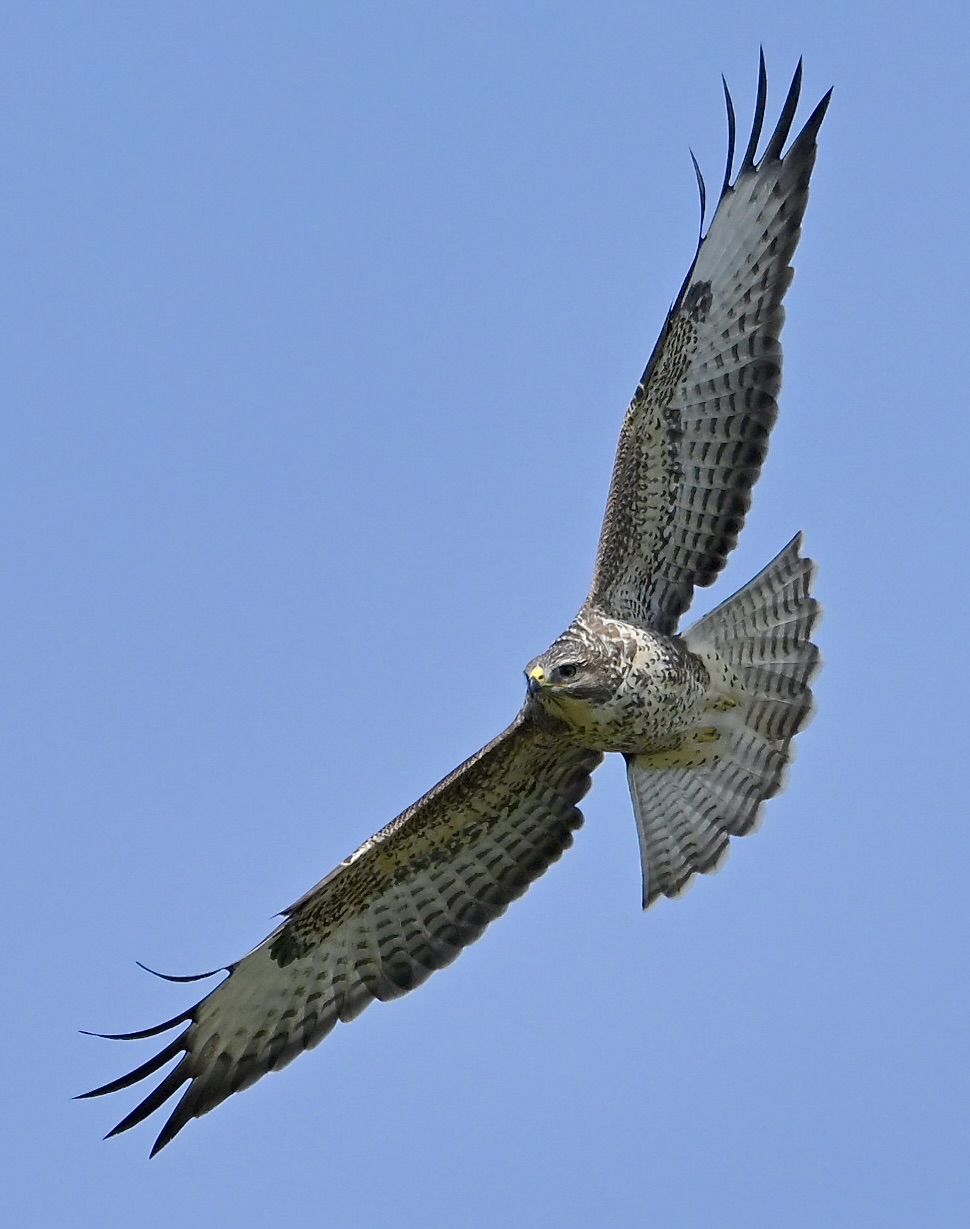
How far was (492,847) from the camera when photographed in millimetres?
12273

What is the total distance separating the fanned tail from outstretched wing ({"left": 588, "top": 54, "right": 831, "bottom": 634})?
399mm

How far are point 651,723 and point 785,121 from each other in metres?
2.79

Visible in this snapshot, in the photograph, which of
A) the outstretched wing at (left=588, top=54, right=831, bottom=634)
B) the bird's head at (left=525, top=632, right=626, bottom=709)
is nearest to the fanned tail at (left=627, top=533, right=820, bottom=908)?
the outstretched wing at (left=588, top=54, right=831, bottom=634)

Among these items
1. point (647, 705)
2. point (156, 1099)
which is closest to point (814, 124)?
point (647, 705)

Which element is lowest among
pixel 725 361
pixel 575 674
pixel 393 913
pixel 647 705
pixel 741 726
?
pixel 741 726

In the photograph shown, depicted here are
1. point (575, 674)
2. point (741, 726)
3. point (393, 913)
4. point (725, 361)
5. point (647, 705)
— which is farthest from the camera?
point (393, 913)

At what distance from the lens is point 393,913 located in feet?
40.2

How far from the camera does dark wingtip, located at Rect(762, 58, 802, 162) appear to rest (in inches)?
461

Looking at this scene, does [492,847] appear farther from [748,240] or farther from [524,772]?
[748,240]

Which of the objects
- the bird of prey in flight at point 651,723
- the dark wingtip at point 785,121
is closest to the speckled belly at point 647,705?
the bird of prey in flight at point 651,723

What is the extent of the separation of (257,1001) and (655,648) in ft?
8.19

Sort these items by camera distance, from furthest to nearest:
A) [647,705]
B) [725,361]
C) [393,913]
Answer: [393,913] < [725,361] < [647,705]

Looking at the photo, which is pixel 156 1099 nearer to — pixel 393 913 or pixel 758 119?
pixel 393 913

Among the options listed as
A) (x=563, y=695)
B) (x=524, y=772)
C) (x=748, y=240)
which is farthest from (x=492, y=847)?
(x=748, y=240)
